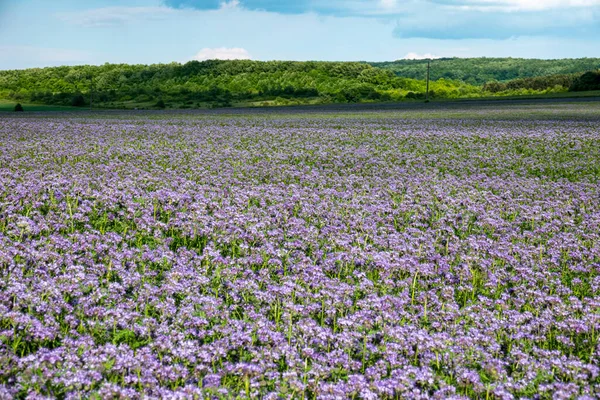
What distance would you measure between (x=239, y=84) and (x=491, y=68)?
94081mm

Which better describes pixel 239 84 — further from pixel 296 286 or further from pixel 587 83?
pixel 296 286

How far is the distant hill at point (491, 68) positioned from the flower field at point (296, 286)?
5854 inches

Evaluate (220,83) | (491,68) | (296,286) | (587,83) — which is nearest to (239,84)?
(220,83)

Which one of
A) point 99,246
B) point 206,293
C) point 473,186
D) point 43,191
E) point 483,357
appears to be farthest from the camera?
point 473,186

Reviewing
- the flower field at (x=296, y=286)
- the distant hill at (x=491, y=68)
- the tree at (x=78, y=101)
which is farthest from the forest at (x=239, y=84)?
the flower field at (x=296, y=286)

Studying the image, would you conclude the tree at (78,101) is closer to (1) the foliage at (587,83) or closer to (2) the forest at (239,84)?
(2) the forest at (239,84)

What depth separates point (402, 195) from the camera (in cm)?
1066

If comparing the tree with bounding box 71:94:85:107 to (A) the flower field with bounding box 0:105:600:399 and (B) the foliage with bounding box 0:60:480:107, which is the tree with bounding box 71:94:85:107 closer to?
(B) the foliage with bounding box 0:60:480:107

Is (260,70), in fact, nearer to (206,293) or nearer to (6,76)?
(6,76)

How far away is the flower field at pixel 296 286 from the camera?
153 inches

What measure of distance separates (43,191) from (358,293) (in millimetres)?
6278

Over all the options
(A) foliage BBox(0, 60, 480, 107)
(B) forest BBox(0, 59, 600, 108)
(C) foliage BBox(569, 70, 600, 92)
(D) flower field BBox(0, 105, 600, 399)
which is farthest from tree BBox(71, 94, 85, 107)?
(C) foliage BBox(569, 70, 600, 92)

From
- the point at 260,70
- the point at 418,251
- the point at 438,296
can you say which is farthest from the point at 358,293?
the point at 260,70

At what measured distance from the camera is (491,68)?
555 feet
